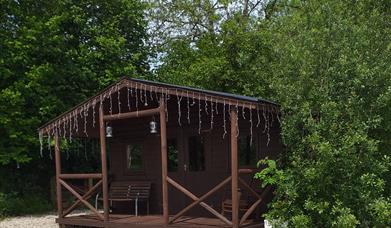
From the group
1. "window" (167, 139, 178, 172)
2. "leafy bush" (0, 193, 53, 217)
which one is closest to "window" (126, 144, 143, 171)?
"window" (167, 139, 178, 172)

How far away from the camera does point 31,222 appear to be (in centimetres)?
1520

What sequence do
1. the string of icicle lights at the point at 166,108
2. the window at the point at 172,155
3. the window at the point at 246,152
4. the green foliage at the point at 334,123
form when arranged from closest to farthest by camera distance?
the green foliage at the point at 334,123
the string of icicle lights at the point at 166,108
the window at the point at 246,152
the window at the point at 172,155

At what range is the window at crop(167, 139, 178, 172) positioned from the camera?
1291 centimetres

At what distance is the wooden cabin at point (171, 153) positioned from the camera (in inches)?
396

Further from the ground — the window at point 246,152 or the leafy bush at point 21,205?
the window at point 246,152

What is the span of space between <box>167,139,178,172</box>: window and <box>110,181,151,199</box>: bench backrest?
0.71 m

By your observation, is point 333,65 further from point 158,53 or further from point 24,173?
point 158,53

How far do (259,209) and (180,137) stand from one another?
9.39 feet

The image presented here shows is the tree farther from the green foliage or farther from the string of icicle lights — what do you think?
the green foliage

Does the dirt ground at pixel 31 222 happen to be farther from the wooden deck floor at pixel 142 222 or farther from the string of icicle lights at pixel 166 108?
the string of icicle lights at pixel 166 108

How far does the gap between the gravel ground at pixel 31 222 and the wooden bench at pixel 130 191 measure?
1.85 metres

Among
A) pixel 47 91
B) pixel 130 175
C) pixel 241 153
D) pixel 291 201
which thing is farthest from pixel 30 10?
pixel 291 201

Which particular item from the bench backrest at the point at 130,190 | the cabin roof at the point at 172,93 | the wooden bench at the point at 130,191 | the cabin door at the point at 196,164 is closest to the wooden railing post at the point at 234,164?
the cabin roof at the point at 172,93

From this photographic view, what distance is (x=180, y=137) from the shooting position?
12.7 meters
